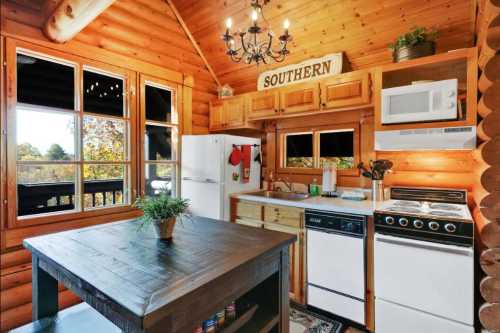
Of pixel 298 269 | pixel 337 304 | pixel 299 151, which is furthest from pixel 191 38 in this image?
pixel 337 304

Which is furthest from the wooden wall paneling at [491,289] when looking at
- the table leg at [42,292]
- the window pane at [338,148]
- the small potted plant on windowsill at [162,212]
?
the table leg at [42,292]

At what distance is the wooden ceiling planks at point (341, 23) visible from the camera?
2299 millimetres

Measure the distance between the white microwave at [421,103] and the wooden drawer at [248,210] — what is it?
151cm

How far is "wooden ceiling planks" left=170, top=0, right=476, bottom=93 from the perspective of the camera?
230cm

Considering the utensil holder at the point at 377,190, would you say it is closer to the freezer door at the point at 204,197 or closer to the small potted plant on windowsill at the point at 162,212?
the freezer door at the point at 204,197

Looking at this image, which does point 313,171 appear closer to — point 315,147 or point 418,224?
point 315,147

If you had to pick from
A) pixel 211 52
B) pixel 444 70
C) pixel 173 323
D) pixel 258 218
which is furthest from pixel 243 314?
pixel 211 52

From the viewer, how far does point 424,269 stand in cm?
191

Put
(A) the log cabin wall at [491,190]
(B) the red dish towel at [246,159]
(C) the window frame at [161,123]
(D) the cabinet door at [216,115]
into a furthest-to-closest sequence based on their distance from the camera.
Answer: (D) the cabinet door at [216,115] < (B) the red dish towel at [246,159] < (C) the window frame at [161,123] < (A) the log cabin wall at [491,190]

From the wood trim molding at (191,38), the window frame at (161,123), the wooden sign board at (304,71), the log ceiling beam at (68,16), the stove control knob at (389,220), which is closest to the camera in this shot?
the log ceiling beam at (68,16)

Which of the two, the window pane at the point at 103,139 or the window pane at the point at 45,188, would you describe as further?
the window pane at the point at 103,139

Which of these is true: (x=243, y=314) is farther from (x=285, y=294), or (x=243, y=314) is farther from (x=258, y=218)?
(x=258, y=218)

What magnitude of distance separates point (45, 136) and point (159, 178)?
1.25 meters

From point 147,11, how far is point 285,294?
3.27m
